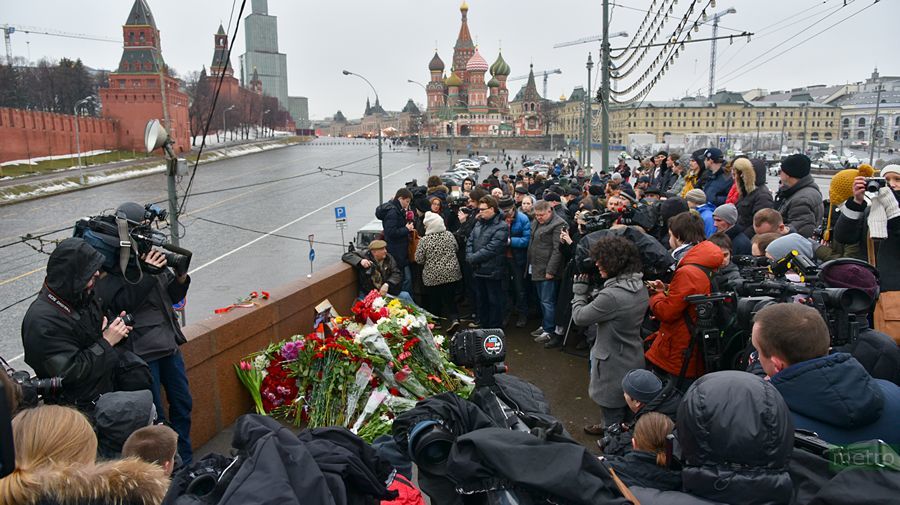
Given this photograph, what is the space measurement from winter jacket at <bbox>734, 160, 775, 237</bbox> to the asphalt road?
7.95 m

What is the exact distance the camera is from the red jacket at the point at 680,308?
15.2 feet

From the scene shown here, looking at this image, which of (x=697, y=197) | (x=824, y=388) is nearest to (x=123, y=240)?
(x=824, y=388)

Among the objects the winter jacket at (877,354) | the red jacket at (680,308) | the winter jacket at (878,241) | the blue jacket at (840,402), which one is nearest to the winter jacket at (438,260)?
the red jacket at (680,308)

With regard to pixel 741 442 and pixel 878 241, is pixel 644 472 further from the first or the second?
pixel 878 241

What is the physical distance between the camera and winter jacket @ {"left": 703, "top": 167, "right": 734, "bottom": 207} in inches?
350

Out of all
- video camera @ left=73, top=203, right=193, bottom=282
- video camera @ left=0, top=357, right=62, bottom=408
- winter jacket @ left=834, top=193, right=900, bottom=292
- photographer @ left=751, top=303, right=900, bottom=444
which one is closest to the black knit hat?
winter jacket @ left=834, top=193, right=900, bottom=292

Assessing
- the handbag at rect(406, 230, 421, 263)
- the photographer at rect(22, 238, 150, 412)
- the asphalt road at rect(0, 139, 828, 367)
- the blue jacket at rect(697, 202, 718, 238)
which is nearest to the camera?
the photographer at rect(22, 238, 150, 412)

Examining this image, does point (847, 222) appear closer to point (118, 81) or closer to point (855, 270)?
point (855, 270)

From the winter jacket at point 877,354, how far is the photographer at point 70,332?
13.8 feet

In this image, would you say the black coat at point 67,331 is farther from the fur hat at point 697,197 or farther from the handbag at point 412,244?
the fur hat at point 697,197

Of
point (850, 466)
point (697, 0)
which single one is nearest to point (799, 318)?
point (850, 466)

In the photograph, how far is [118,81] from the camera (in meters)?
71.8

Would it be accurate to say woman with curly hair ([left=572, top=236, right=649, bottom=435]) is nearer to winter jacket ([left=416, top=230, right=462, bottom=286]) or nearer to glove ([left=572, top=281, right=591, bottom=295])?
glove ([left=572, top=281, right=591, bottom=295])

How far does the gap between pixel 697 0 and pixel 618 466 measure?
395 inches
